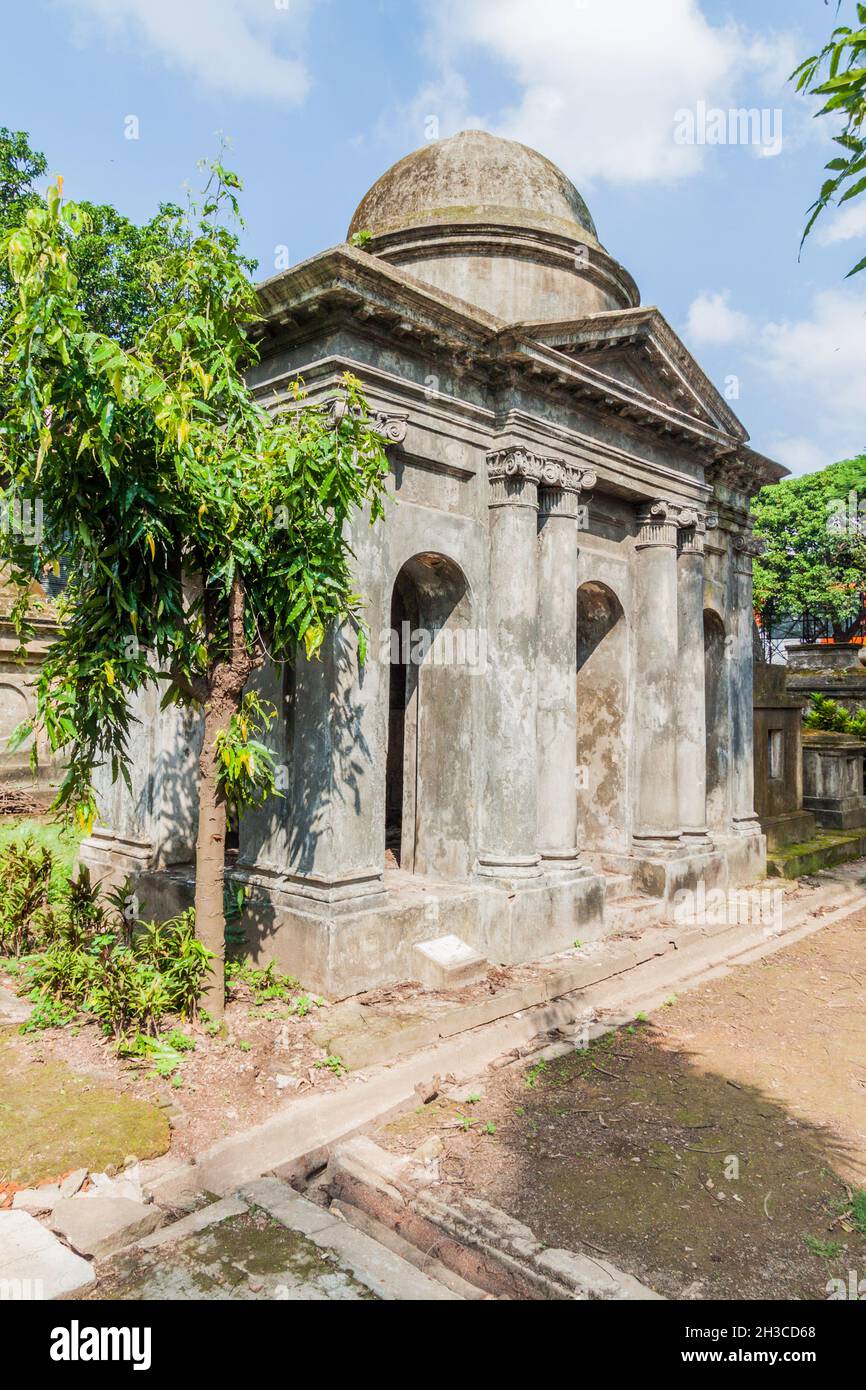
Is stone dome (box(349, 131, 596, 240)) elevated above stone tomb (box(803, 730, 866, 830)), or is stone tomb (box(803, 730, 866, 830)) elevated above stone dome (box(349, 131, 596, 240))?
stone dome (box(349, 131, 596, 240))

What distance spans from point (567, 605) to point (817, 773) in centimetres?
980

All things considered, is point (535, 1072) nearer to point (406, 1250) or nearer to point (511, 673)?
point (406, 1250)

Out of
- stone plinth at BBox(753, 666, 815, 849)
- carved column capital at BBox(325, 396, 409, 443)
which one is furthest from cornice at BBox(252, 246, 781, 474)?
stone plinth at BBox(753, 666, 815, 849)

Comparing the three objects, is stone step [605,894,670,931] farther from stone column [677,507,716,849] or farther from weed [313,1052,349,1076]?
weed [313,1052,349,1076]

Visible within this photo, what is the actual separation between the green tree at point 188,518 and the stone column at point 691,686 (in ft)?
20.5

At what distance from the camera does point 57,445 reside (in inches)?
206

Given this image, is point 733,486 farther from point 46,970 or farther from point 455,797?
point 46,970

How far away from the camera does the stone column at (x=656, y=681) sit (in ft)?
35.2

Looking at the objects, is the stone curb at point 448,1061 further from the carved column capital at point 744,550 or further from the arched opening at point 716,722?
the carved column capital at point 744,550

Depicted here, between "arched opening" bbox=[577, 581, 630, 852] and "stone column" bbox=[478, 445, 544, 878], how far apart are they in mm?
2230

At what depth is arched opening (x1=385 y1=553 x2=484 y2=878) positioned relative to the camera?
8.70 metres

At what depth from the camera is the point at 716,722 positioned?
42.2 ft

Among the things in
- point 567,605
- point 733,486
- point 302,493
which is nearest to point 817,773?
point 733,486
